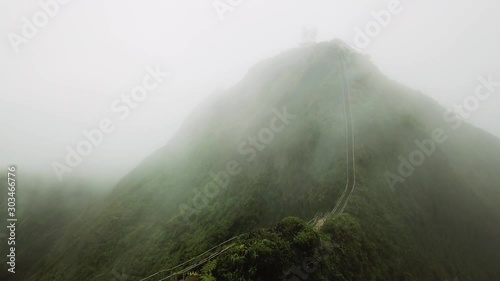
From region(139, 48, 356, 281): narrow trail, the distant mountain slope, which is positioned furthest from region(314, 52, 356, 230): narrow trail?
the distant mountain slope

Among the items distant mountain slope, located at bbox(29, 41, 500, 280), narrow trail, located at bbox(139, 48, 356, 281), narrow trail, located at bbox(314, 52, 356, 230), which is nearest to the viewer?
narrow trail, located at bbox(139, 48, 356, 281)

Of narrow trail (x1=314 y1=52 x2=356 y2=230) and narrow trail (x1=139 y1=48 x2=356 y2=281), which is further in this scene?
narrow trail (x1=314 y1=52 x2=356 y2=230)

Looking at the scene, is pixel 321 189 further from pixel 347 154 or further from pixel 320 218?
pixel 347 154

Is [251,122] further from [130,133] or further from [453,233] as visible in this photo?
[130,133]

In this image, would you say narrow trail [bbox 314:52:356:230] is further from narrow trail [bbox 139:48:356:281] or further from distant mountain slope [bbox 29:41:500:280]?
distant mountain slope [bbox 29:41:500:280]

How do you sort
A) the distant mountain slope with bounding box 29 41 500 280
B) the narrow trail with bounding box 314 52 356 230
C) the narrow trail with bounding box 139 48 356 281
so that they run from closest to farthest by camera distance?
the narrow trail with bounding box 139 48 356 281
the narrow trail with bounding box 314 52 356 230
the distant mountain slope with bounding box 29 41 500 280

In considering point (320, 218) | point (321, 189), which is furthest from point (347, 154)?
point (320, 218)

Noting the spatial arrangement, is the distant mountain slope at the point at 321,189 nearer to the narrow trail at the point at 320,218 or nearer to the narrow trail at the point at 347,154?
the narrow trail at the point at 347,154

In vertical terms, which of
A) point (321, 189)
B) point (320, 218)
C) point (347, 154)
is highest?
point (347, 154)
